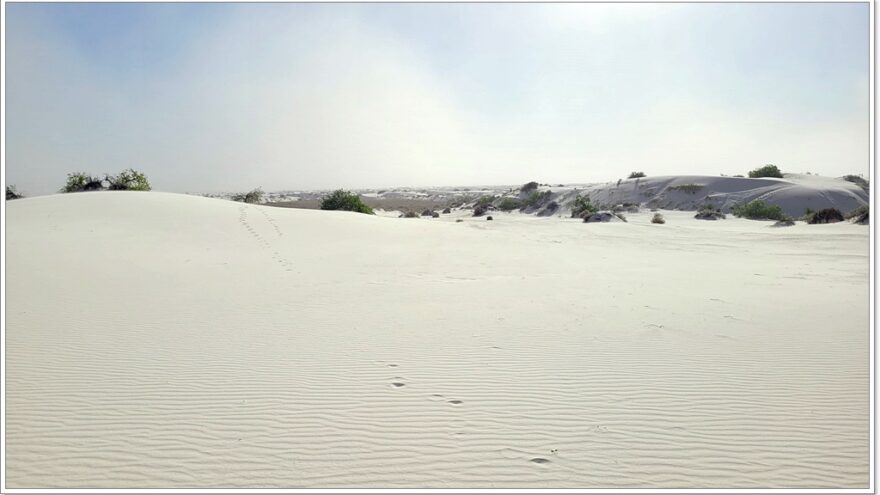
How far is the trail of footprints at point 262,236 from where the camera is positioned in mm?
10096

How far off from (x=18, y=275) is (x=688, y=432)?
9778 millimetres

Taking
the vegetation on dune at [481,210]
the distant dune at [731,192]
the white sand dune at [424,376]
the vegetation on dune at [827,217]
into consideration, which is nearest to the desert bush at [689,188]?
the distant dune at [731,192]

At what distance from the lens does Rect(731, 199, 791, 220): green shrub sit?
24219mm

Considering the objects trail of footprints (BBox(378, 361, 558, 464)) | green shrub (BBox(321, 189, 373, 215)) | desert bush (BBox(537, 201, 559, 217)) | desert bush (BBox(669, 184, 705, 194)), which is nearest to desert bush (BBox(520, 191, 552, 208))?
desert bush (BBox(537, 201, 559, 217))

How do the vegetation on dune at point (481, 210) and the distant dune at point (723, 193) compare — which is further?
the vegetation on dune at point (481, 210)

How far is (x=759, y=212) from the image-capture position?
24812 mm

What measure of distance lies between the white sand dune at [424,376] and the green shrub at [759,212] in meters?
17.3

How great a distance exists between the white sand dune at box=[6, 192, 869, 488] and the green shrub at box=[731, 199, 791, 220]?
17.3 m

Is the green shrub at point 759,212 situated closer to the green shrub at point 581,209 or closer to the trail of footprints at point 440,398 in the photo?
the green shrub at point 581,209

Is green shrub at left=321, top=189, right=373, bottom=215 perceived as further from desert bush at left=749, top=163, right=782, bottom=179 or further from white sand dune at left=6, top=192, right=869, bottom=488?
desert bush at left=749, top=163, right=782, bottom=179

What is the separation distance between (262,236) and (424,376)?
10.4m

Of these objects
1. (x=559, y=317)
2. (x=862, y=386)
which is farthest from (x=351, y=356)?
(x=862, y=386)

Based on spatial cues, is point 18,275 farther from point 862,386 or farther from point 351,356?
point 862,386

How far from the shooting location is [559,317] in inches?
243
